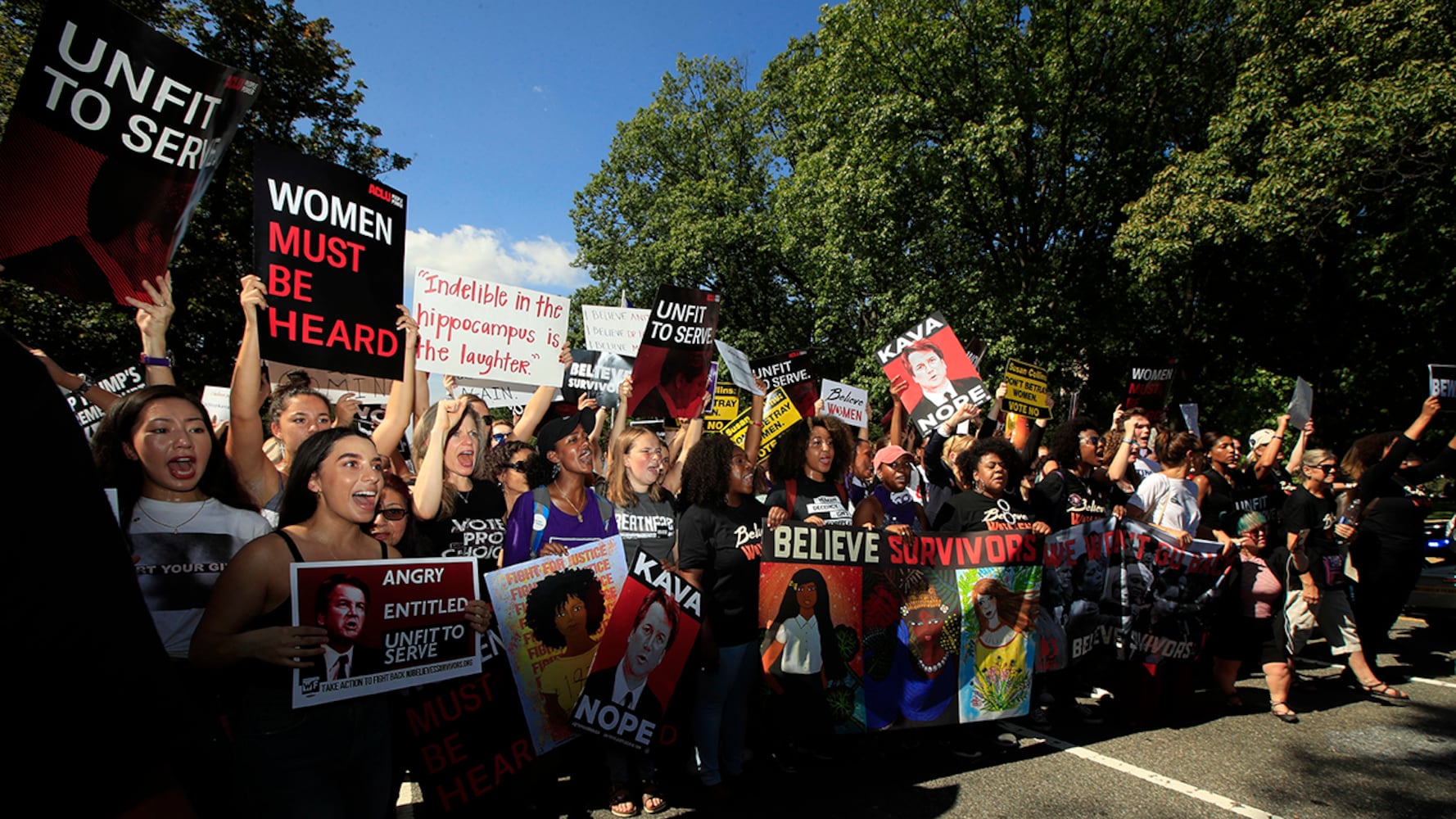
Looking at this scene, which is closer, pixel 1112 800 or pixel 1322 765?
pixel 1112 800

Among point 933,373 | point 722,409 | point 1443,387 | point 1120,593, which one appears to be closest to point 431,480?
point 1120,593

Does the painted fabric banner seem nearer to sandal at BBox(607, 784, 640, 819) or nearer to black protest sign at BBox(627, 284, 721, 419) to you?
sandal at BBox(607, 784, 640, 819)

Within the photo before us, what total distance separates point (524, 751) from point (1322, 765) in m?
4.86

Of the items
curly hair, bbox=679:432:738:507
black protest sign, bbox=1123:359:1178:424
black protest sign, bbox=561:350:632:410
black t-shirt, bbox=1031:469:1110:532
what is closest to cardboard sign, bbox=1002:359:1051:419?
black t-shirt, bbox=1031:469:1110:532

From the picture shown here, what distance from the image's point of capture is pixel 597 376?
8.14 m

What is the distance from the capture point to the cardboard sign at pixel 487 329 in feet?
15.6

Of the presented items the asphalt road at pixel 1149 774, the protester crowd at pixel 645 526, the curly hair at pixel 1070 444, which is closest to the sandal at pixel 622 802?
the protester crowd at pixel 645 526

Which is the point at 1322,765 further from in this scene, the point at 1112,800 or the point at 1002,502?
the point at 1002,502

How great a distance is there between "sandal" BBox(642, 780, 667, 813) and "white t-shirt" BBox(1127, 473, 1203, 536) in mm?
4253

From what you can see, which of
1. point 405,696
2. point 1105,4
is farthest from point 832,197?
point 405,696

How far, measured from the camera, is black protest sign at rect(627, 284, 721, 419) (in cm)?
670

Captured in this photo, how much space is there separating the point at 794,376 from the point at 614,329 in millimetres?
2645

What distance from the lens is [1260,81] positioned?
1491cm

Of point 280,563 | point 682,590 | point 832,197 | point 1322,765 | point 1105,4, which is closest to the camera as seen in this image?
point 280,563
